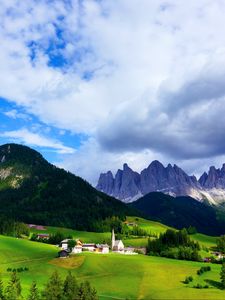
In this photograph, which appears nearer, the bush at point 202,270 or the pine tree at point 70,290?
the pine tree at point 70,290

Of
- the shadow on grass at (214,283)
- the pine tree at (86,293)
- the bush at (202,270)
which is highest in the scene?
the bush at (202,270)

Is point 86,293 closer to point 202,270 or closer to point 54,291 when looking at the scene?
point 54,291

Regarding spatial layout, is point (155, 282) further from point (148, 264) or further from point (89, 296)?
point (89, 296)

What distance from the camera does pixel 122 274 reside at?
145m

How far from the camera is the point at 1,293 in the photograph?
344 feet

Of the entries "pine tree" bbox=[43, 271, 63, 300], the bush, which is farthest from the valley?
"pine tree" bbox=[43, 271, 63, 300]

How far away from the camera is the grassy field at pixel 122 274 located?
120938 millimetres

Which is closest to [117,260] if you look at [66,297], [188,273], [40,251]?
[188,273]

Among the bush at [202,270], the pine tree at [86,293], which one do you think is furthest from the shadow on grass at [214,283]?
the pine tree at [86,293]

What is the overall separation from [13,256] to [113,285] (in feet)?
231

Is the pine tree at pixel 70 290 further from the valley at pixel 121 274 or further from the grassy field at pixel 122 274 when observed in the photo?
the grassy field at pixel 122 274

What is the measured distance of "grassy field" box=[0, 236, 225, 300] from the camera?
120938 millimetres

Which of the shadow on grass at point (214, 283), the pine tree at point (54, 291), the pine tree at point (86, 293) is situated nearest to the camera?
the pine tree at point (86, 293)

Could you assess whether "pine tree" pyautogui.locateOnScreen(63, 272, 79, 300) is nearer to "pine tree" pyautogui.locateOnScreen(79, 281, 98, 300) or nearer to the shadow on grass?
"pine tree" pyautogui.locateOnScreen(79, 281, 98, 300)
